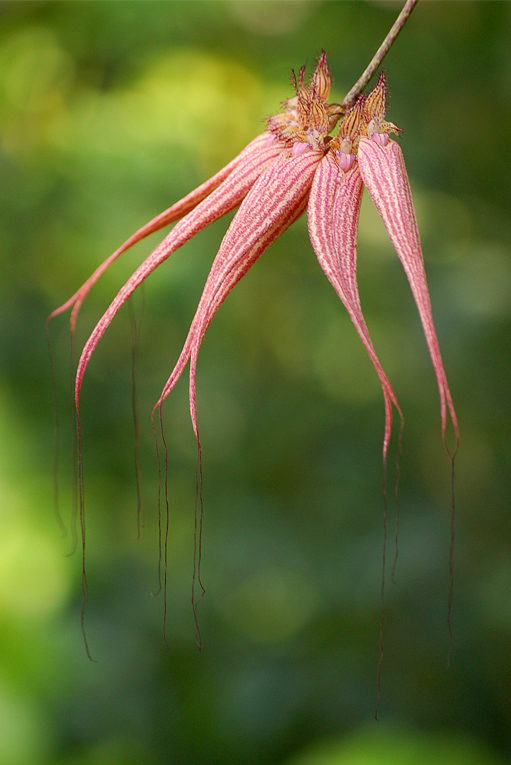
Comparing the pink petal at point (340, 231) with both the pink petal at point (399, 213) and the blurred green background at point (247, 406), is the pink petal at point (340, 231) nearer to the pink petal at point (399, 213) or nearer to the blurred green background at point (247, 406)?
the pink petal at point (399, 213)

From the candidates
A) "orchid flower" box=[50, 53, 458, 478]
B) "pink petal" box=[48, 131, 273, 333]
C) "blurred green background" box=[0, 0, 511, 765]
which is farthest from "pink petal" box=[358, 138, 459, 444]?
"blurred green background" box=[0, 0, 511, 765]

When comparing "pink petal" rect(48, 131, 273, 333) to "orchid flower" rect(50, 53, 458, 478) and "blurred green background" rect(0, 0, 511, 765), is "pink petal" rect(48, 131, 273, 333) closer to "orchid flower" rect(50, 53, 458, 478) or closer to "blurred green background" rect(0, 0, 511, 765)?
"orchid flower" rect(50, 53, 458, 478)

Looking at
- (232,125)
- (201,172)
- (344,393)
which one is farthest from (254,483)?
(232,125)

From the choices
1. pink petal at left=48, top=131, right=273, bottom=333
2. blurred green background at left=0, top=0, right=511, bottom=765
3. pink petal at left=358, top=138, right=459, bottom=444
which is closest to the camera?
pink petal at left=358, top=138, right=459, bottom=444

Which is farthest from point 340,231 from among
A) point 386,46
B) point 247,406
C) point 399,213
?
point 247,406

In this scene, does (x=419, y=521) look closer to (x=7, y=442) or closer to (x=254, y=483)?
(x=254, y=483)

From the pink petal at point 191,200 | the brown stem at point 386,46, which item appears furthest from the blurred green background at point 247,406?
the brown stem at point 386,46
